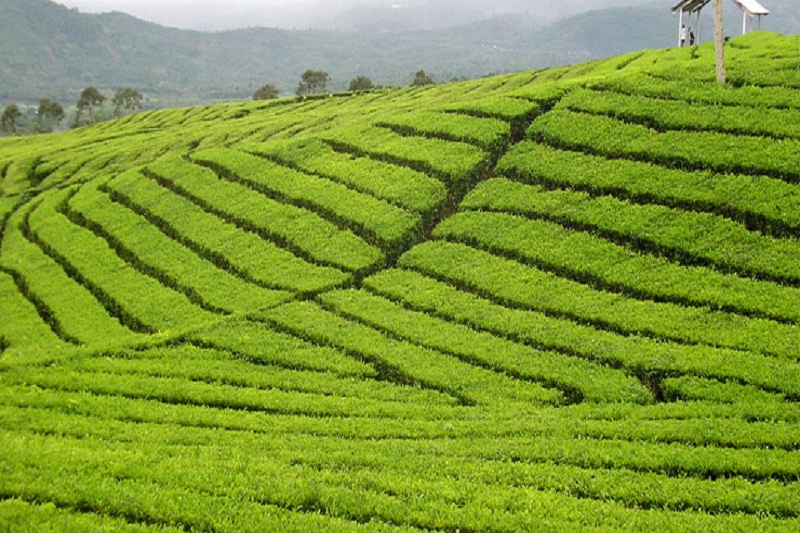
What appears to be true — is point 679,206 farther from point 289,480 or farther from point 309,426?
point 289,480

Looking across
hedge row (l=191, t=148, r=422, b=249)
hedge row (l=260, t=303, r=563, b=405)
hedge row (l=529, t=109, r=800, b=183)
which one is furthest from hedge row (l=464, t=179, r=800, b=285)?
hedge row (l=260, t=303, r=563, b=405)

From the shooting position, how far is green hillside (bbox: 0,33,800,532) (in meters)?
13.4

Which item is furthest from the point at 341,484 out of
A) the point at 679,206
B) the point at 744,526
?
the point at 679,206

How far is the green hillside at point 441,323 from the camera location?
44.1 feet

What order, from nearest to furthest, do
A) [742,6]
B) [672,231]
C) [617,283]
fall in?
[617,283], [672,231], [742,6]

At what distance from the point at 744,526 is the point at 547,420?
566 cm

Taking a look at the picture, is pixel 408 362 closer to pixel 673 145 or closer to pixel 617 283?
pixel 617 283

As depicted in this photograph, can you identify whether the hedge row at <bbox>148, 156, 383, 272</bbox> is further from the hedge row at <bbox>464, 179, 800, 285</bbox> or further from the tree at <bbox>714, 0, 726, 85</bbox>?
the tree at <bbox>714, 0, 726, 85</bbox>

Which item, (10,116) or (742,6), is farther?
(10,116)

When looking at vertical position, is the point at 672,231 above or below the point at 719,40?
below

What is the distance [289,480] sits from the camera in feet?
44.9

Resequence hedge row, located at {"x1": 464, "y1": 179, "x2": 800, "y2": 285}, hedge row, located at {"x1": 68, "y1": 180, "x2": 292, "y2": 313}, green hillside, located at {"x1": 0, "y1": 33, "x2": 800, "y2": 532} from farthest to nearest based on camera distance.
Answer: hedge row, located at {"x1": 68, "y1": 180, "x2": 292, "y2": 313}
hedge row, located at {"x1": 464, "y1": 179, "x2": 800, "y2": 285}
green hillside, located at {"x1": 0, "y1": 33, "x2": 800, "y2": 532}

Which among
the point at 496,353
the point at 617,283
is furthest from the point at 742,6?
the point at 496,353

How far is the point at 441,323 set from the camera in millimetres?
24031
